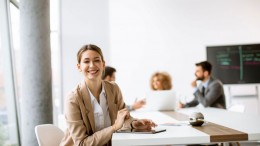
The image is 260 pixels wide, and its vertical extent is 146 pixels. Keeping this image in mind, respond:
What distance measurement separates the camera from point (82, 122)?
78.3 inches

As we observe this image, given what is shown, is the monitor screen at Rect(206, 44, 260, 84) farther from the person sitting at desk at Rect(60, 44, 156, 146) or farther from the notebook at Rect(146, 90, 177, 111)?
the person sitting at desk at Rect(60, 44, 156, 146)

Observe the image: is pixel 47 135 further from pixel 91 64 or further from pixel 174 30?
pixel 174 30

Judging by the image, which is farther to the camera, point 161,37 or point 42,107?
point 161,37

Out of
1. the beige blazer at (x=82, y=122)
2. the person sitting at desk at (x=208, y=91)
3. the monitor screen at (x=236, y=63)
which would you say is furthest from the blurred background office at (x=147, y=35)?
the beige blazer at (x=82, y=122)

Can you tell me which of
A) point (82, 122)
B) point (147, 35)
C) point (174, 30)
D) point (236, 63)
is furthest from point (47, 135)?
point (236, 63)

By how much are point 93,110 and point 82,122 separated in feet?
0.51

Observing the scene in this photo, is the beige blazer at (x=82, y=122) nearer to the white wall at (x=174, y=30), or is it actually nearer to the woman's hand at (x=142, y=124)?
the woman's hand at (x=142, y=124)

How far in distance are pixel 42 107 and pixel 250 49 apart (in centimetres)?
429

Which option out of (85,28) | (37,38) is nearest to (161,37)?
(85,28)

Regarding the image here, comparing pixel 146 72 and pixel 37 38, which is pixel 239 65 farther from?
pixel 37 38

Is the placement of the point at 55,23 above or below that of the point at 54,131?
above

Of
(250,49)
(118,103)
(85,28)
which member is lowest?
(118,103)

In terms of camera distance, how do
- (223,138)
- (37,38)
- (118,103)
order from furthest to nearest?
(37,38) < (118,103) < (223,138)

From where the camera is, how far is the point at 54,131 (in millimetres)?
2320
